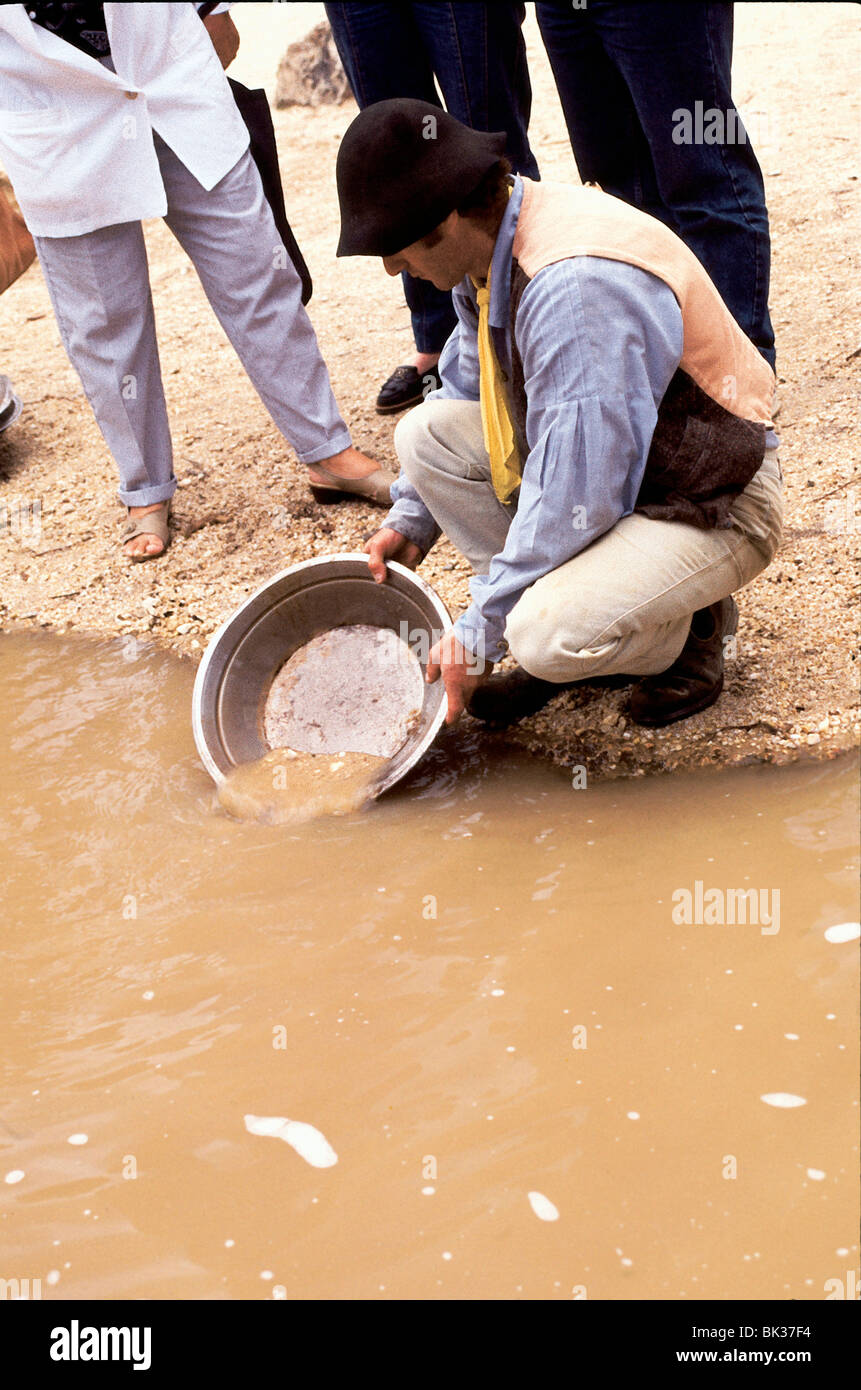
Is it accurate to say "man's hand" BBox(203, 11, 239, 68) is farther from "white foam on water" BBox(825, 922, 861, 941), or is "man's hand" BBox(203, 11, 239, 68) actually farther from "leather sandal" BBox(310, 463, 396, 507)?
"white foam on water" BBox(825, 922, 861, 941)

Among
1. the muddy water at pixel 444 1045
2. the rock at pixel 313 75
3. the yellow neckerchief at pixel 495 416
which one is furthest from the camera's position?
the rock at pixel 313 75

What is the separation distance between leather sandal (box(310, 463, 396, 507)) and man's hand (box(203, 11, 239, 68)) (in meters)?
1.30

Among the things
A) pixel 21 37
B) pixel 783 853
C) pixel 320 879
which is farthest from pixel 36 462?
pixel 783 853

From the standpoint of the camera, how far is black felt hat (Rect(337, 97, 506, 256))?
2059 mm

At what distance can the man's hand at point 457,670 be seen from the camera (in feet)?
7.89

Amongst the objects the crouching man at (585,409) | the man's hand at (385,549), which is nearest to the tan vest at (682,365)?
the crouching man at (585,409)

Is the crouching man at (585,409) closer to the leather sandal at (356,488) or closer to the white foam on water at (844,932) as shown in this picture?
the white foam on water at (844,932)

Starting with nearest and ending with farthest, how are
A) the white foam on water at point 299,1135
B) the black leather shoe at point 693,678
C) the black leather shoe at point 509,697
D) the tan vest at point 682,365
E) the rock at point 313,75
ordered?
the white foam on water at point 299,1135 → the tan vest at point 682,365 → the black leather shoe at point 693,678 → the black leather shoe at point 509,697 → the rock at point 313,75

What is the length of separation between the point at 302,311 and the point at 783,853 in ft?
7.41

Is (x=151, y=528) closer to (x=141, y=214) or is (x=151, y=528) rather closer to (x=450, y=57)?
(x=141, y=214)

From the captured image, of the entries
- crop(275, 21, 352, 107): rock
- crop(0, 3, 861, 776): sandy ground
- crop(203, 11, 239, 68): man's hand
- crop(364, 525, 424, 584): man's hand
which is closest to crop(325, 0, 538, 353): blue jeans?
crop(203, 11, 239, 68): man's hand

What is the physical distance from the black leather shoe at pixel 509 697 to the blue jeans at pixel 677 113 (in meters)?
1.25

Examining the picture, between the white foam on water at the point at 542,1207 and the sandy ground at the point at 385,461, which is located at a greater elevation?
the sandy ground at the point at 385,461
